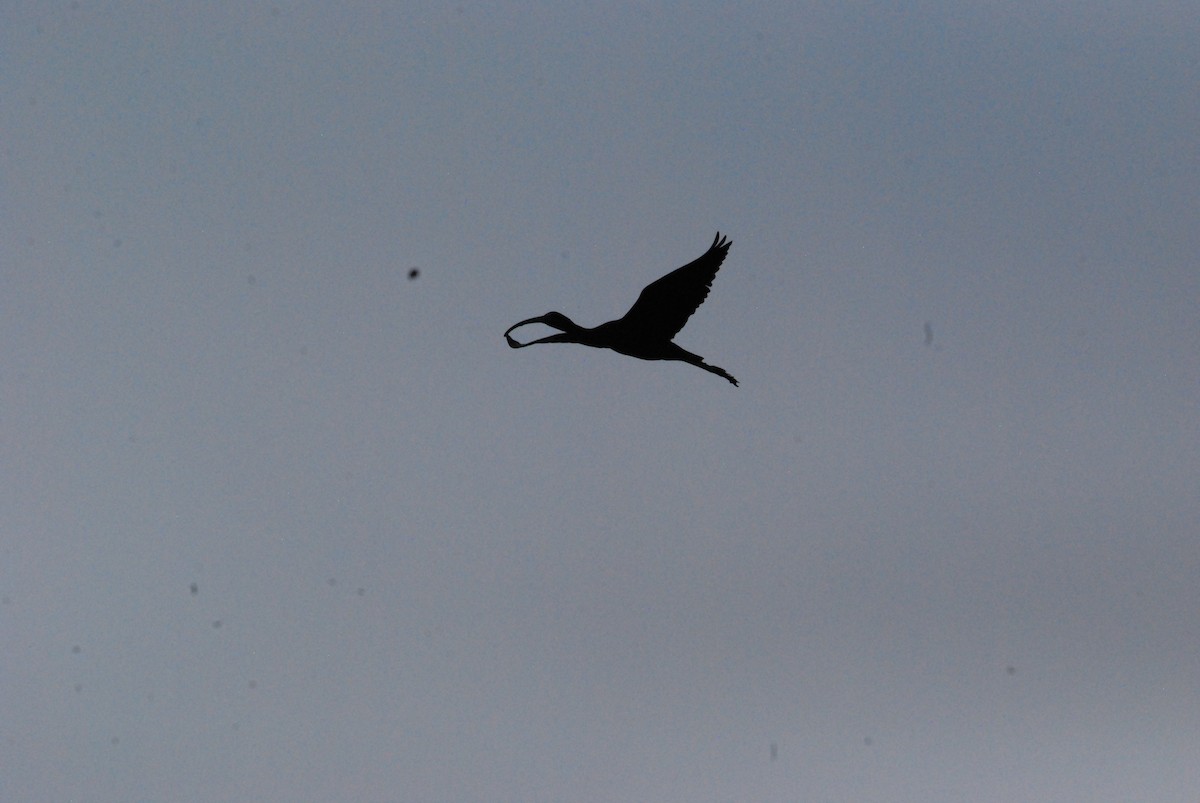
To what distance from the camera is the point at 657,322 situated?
12188 mm

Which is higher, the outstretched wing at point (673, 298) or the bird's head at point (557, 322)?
the outstretched wing at point (673, 298)

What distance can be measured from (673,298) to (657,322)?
0.32 m

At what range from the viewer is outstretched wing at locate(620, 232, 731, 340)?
12047mm

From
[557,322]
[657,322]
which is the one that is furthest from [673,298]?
[557,322]

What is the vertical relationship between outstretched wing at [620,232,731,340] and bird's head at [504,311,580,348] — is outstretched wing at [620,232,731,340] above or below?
above

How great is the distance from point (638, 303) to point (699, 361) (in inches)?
40.5

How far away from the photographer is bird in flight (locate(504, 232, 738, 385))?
39.0 feet

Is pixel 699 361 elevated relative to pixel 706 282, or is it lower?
lower

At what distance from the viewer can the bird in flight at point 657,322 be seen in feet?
39.0

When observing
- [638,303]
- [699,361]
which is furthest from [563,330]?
[699,361]

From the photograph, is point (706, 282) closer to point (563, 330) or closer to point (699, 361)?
point (699, 361)

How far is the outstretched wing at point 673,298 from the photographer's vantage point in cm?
1205

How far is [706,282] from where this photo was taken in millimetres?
12523

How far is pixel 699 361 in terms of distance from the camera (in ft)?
41.0
